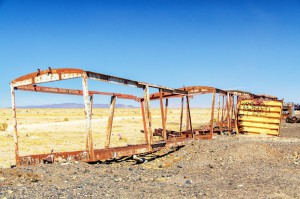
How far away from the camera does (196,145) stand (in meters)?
13.4

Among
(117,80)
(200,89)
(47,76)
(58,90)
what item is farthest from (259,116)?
(47,76)

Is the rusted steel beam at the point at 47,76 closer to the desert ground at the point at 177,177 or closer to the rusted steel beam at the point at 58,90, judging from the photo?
the rusted steel beam at the point at 58,90

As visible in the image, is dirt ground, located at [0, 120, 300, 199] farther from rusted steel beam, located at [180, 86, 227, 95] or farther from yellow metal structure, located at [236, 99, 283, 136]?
yellow metal structure, located at [236, 99, 283, 136]

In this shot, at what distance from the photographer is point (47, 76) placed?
354 inches

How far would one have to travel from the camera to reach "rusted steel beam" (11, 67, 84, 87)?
8.65 metres

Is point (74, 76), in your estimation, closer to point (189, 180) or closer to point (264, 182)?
point (189, 180)

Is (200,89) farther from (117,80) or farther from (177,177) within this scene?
(177,177)

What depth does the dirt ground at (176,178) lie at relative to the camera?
265 inches

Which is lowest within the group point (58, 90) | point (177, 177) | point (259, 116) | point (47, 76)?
point (177, 177)

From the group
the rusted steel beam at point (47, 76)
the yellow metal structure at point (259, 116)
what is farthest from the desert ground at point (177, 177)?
the yellow metal structure at point (259, 116)

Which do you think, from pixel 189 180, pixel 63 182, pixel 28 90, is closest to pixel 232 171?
pixel 189 180

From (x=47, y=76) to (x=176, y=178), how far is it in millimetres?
4560

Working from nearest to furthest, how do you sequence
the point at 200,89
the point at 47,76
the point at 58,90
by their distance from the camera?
the point at 47,76, the point at 58,90, the point at 200,89

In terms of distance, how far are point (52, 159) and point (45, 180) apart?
1558mm
